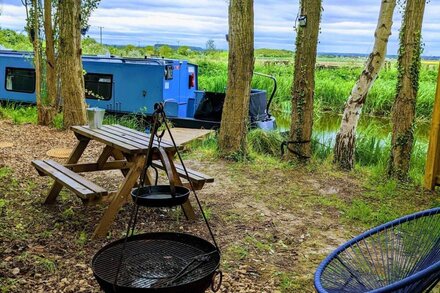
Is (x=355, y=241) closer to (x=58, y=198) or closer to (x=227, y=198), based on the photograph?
(x=227, y=198)

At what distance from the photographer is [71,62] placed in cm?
712

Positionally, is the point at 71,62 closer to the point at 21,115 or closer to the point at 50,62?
the point at 50,62

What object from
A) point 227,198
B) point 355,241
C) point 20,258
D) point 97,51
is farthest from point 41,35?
point 355,241

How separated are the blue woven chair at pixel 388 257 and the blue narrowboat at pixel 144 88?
6.47 m

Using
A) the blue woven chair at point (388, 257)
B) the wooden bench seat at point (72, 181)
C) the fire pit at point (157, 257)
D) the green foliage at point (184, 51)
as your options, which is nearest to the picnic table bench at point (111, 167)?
the wooden bench seat at point (72, 181)

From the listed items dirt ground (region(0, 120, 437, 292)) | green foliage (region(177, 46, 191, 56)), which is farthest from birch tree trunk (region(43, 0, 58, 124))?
green foliage (region(177, 46, 191, 56))

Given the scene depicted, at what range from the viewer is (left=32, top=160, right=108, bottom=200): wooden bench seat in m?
3.28

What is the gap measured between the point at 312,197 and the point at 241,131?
1.64 m

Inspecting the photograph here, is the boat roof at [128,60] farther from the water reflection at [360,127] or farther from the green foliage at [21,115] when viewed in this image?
the water reflection at [360,127]

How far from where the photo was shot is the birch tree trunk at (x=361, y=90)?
17.6ft

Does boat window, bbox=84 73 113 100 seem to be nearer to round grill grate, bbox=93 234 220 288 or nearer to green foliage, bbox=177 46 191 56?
round grill grate, bbox=93 234 220 288

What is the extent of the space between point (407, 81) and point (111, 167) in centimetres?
329

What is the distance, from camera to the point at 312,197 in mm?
4680

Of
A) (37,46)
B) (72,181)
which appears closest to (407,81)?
(72,181)
